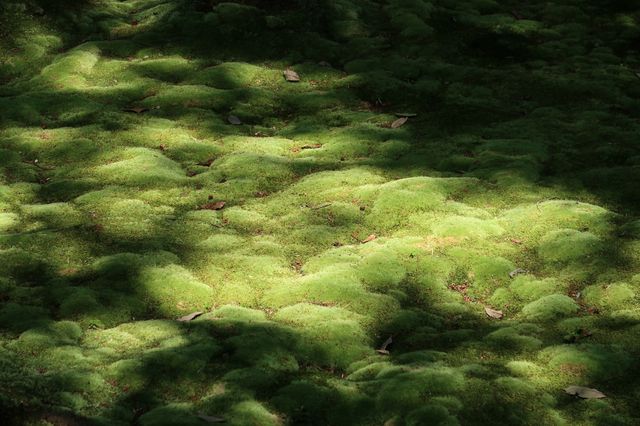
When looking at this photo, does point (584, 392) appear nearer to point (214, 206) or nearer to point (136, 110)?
point (214, 206)

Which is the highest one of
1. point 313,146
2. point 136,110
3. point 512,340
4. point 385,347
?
point 136,110

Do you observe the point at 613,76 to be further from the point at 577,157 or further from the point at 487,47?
the point at 577,157

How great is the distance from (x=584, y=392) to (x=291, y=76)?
11.8 metres

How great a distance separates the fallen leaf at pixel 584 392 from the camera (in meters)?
7.84

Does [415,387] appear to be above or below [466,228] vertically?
above

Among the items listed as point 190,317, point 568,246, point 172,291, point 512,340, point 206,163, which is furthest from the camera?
point 206,163

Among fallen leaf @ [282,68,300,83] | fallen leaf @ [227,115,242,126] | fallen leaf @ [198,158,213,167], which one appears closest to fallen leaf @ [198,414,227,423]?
fallen leaf @ [198,158,213,167]

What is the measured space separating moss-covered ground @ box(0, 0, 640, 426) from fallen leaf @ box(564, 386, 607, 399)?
8cm

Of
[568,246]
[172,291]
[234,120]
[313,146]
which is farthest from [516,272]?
[234,120]

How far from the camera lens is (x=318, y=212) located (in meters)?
12.6

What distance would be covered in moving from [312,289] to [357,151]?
17.0 ft

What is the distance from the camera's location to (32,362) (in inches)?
327

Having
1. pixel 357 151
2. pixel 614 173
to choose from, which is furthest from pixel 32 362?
pixel 614 173

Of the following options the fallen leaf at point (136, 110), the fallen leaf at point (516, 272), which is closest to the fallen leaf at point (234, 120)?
the fallen leaf at point (136, 110)
